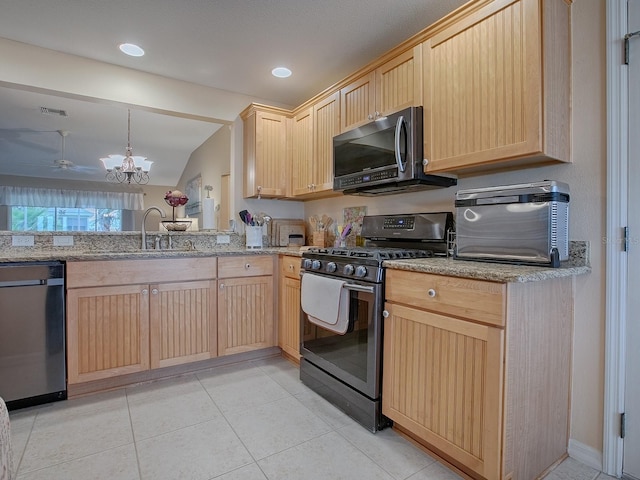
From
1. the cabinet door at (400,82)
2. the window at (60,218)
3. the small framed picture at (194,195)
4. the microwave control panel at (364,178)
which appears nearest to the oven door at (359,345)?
the microwave control panel at (364,178)

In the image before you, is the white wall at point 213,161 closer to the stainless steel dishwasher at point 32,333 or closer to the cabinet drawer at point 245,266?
the cabinet drawer at point 245,266

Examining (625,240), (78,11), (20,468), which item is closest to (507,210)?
(625,240)

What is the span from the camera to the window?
5.27 metres

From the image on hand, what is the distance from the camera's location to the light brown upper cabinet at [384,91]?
1997 mm

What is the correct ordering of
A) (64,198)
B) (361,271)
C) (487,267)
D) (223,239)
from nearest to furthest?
(487,267) < (361,271) < (223,239) < (64,198)

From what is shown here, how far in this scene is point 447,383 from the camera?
148 centimetres

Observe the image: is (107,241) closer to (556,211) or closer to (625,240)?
(556,211)

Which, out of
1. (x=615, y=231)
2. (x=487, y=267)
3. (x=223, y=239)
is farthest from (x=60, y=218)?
(x=615, y=231)

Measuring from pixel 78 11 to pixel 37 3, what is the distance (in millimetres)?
200

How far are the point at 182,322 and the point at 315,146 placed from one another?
1728 mm

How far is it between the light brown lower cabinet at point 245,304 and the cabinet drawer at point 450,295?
1358 mm

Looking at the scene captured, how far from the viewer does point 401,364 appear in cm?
170

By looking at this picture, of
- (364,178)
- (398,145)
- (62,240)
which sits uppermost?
(398,145)

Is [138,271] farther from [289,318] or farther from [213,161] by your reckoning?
[213,161]
